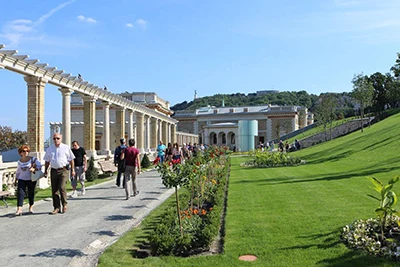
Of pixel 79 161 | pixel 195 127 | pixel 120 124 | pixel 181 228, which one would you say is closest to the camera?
pixel 181 228

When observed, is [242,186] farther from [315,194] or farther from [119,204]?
[119,204]

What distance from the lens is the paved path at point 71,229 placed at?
591cm

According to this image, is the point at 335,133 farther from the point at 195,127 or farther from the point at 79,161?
the point at 79,161

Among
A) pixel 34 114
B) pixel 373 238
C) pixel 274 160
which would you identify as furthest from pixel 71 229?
pixel 274 160

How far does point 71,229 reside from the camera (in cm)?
772

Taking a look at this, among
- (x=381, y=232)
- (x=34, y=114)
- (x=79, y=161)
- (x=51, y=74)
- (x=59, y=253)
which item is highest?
(x=51, y=74)

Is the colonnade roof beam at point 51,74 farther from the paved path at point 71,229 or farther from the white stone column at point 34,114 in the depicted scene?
the paved path at point 71,229

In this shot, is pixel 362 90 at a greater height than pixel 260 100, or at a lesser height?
lesser

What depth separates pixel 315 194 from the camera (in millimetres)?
10695

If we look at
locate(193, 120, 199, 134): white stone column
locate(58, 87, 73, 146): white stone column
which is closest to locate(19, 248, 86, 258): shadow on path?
locate(58, 87, 73, 146): white stone column

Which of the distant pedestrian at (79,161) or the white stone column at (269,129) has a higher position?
the white stone column at (269,129)

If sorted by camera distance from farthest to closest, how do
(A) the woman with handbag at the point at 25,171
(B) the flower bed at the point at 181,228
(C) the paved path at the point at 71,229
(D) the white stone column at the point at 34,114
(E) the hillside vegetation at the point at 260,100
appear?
(E) the hillside vegetation at the point at 260,100, (D) the white stone column at the point at 34,114, (A) the woman with handbag at the point at 25,171, (B) the flower bed at the point at 181,228, (C) the paved path at the point at 71,229

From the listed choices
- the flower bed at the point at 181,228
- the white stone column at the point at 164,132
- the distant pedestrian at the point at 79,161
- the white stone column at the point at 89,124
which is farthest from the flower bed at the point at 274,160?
the white stone column at the point at 164,132

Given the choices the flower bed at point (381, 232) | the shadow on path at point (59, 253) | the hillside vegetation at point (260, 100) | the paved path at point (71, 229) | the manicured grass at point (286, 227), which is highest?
the hillside vegetation at point (260, 100)
